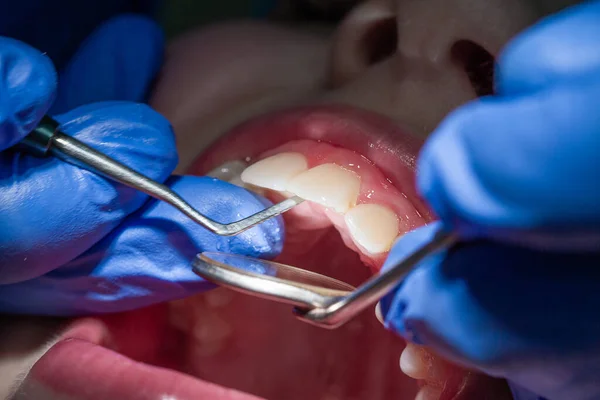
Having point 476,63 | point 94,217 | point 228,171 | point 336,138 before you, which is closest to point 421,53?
point 476,63

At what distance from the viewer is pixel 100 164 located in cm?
63

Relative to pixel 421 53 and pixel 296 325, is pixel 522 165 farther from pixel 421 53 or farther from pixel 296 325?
pixel 296 325

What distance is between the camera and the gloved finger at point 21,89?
61cm

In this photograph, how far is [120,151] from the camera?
26.7 inches

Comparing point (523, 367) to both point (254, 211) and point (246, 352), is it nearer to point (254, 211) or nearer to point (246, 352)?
point (254, 211)

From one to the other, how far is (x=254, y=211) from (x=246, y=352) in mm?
405

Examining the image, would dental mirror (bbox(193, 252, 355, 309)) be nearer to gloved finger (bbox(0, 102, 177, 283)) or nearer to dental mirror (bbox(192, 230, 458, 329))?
dental mirror (bbox(192, 230, 458, 329))

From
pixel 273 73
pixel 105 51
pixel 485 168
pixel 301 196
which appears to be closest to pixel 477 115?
pixel 485 168

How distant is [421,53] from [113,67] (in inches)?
18.8

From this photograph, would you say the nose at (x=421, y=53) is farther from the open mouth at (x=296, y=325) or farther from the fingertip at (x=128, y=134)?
the fingertip at (x=128, y=134)

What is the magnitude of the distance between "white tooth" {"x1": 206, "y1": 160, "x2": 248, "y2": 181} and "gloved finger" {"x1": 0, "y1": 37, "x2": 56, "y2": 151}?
0.90 ft

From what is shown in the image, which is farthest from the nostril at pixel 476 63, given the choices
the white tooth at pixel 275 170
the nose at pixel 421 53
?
the white tooth at pixel 275 170

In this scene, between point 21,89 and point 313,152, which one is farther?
point 313,152

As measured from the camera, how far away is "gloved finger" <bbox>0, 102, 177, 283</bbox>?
25.1 inches
